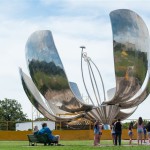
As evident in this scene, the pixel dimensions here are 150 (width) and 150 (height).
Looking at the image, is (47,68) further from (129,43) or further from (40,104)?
(129,43)

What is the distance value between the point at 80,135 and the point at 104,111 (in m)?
2.47

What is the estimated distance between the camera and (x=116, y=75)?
102 ft

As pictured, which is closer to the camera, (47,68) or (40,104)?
(47,68)

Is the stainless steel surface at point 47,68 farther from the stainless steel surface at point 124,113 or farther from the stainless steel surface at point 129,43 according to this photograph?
the stainless steel surface at point 124,113

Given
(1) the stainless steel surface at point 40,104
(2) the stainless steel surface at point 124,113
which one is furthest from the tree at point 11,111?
(1) the stainless steel surface at point 40,104

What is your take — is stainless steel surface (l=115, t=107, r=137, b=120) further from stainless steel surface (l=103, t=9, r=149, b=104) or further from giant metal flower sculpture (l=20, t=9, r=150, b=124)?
stainless steel surface (l=103, t=9, r=149, b=104)

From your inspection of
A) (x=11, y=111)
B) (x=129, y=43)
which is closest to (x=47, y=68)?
(x=129, y=43)

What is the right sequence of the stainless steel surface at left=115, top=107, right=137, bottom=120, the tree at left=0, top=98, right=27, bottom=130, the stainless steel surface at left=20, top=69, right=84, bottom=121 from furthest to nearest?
the tree at left=0, top=98, right=27, bottom=130 → the stainless steel surface at left=115, top=107, right=137, bottom=120 → the stainless steel surface at left=20, top=69, right=84, bottom=121

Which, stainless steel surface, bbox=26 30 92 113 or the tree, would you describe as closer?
stainless steel surface, bbox=26 30 92 113

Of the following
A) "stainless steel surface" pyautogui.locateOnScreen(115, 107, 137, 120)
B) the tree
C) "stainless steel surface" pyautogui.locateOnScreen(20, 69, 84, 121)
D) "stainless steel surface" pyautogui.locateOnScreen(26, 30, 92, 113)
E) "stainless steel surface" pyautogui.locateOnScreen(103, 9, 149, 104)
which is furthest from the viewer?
the tree

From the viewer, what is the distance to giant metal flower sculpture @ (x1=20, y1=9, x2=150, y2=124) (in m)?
29.8

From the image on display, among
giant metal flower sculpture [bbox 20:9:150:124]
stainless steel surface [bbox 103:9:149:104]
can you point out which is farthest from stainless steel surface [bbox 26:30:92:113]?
stainless steel surface [bbox 103:9:149:104]

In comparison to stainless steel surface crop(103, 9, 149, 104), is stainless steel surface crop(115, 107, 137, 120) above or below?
below

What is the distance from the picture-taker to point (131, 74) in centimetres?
3098
